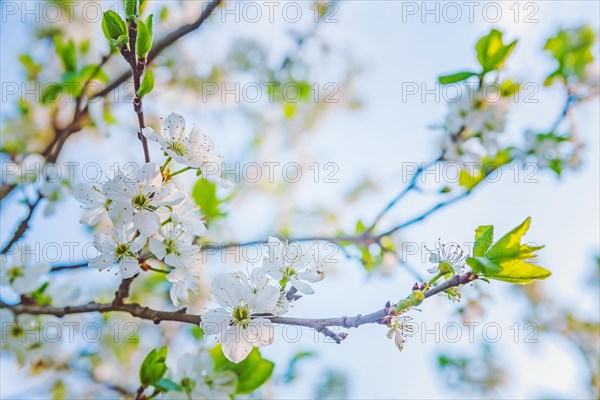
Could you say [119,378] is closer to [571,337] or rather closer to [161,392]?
[161,392]

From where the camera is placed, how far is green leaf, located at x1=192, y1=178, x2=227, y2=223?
1736 millimetres

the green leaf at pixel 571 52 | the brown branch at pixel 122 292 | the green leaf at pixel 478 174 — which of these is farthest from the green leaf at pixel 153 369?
the green leaf at pixel 571 52

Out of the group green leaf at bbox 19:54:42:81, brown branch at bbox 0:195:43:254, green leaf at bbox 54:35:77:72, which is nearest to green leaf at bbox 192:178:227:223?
brown branch at bbox 0:195:43:254

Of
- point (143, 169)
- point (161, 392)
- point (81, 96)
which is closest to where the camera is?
point (143, 169)

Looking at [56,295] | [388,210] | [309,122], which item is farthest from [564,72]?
[56,295]

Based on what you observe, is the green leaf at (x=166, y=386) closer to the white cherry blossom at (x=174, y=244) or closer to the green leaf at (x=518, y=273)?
the white cherry blossom at (x=174, y=244)

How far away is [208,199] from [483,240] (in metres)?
1.02

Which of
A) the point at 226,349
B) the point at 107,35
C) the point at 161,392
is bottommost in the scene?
the point at 161,392

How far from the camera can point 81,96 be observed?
188cm

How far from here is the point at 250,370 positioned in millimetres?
1298

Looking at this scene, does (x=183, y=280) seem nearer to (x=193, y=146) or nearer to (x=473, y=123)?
(x=193, y=146)

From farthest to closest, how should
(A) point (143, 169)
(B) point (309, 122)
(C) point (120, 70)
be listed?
(B) point (309, 122) < (C) point (120, 70) < (A) point (143, 169)

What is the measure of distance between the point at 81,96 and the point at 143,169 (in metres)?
1.07

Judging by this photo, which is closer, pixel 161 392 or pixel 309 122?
pixel 161 392
